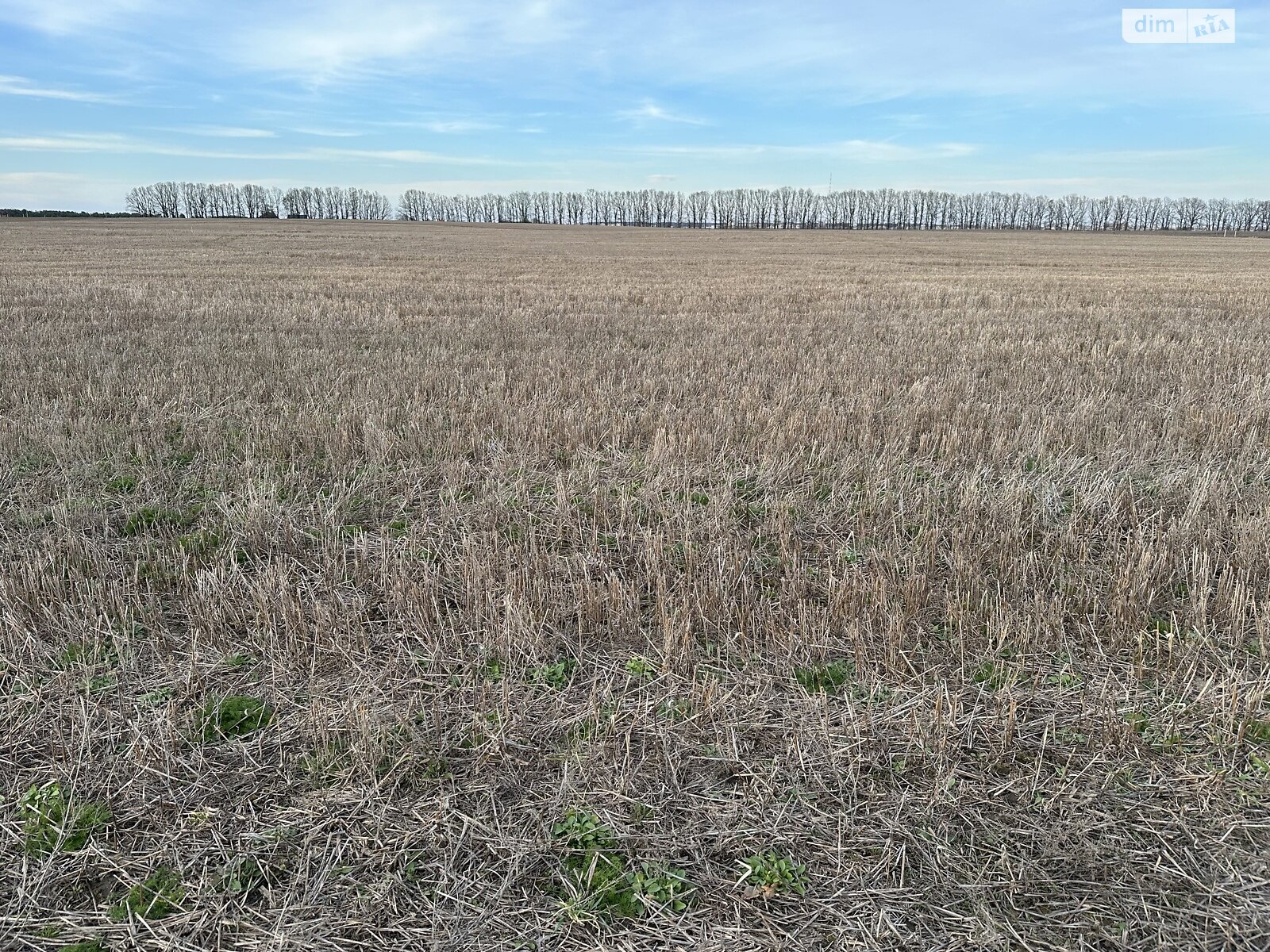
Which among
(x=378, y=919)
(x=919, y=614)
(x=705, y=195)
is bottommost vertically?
(x=378, y=919)

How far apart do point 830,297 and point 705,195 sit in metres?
170

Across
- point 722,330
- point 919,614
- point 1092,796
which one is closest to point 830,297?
point 722,330

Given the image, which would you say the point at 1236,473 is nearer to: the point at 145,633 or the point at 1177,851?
the point at 1177,851

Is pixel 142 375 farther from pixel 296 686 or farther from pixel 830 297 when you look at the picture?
pixel 830 297

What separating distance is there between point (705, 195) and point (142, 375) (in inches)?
7162

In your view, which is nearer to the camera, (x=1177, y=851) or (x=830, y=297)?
(x=1177, y=851)

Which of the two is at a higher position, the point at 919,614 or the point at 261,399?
the point at 261,399

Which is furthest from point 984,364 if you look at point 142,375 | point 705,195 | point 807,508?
point 705,195

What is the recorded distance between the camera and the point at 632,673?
345 cm

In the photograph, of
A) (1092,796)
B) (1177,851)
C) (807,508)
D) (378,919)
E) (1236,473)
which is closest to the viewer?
(378,919)

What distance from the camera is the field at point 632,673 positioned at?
235cm

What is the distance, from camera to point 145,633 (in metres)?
3.74

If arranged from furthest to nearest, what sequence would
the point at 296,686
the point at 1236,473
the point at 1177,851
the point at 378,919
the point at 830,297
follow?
1. the point at 830,297
2. the point at 1236,473
3. the point at 296,686
4. the point at 1177,851
5. the point at 378,919

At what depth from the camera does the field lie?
2348 millimetres
